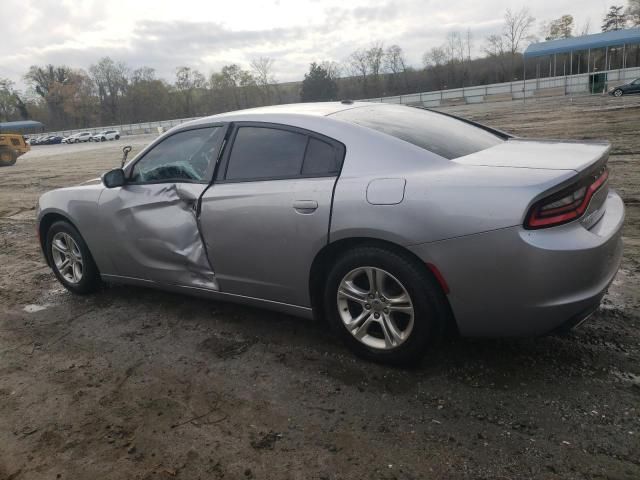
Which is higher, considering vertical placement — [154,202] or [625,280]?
[154,202]

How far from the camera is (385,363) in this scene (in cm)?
302

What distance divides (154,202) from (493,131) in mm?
2719

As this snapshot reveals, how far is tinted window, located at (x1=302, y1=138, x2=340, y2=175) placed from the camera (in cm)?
305

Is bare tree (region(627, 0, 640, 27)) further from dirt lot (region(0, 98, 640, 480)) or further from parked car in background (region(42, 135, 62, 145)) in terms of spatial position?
dirt lot (region(0, 98, 640, 480))

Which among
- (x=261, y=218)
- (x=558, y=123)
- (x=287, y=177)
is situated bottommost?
(x=558, y=123)

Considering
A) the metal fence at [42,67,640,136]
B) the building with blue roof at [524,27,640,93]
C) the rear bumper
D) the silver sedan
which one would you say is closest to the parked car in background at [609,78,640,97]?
the building with blue roof at [524,27,640,93]

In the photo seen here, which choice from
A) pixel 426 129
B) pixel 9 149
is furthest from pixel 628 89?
pixel 9 149

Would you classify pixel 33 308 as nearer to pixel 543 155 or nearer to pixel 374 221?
pixel 374 221

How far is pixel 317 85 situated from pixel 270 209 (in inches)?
2592

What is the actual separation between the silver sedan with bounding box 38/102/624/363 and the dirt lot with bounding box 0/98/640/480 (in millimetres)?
325

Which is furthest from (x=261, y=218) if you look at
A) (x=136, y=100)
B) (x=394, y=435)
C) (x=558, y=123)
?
(x=136, y=100)

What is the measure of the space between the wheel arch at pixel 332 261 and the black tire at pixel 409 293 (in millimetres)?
13

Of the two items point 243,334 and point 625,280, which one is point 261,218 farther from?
point 625,280

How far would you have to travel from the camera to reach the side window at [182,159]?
→ 3.69 m
